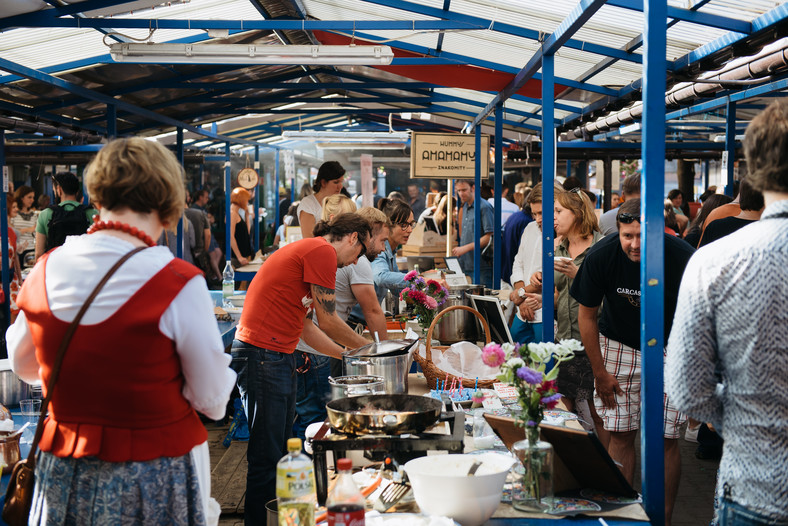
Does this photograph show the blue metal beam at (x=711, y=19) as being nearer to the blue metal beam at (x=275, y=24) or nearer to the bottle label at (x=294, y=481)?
the blue metal beam at (x=275, y=24)

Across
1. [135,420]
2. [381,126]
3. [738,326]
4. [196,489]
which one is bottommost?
[196,489]

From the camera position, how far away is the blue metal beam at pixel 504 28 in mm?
5879

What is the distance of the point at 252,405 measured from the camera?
12.0 ft

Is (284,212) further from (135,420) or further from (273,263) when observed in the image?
(135,420)

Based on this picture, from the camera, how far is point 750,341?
5.34 ft

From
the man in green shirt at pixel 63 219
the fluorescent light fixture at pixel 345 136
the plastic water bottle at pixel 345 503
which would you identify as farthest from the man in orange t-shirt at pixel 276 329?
the fluorescent light fixture at pixel 345 136

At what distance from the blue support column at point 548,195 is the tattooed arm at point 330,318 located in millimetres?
1073

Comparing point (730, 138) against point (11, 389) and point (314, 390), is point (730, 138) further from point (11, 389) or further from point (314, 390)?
point (11, 389)

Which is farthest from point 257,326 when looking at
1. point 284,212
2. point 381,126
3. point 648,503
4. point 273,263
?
point 381,126

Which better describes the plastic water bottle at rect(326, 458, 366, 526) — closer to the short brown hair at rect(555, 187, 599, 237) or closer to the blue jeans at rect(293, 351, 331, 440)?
the blue jeans at rect(293, 351, 331, 440)

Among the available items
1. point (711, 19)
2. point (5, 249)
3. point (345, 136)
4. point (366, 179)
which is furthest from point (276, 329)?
point (345, 136)

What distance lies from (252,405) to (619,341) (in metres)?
1.81

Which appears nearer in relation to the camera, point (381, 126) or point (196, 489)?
point (196, 489)

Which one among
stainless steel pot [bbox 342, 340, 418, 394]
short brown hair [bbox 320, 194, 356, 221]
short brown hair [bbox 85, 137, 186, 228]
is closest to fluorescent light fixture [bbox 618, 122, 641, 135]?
short brown hair [bbox 320, 194, 356, 221]
